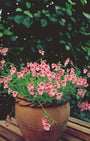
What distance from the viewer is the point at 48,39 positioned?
215cm

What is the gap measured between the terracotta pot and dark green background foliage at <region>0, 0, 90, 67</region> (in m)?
0.72

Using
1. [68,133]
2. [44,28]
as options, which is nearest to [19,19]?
[44,28]

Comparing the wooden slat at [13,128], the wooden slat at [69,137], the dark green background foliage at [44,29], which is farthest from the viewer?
the dark green background foliage at [44,29]

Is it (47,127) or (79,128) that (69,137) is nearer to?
(79,128)

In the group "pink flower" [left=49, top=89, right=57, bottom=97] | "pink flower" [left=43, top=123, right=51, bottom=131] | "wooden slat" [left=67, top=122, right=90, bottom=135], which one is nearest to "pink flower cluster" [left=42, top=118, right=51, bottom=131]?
"pink flower" [left=43, top=123, right=51, bottom=131]

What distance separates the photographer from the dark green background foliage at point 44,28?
2.02 meters

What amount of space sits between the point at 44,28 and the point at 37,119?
0.93 meters

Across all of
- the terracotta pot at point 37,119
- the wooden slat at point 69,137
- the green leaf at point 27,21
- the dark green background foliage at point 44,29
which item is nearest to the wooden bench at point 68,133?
the wooden slat at point 69,137

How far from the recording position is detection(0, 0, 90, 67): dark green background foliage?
2.02 m

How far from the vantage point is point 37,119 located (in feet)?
4.99

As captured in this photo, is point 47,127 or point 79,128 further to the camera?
point 79,128

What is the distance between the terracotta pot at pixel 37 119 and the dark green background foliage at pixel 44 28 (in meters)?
0.72

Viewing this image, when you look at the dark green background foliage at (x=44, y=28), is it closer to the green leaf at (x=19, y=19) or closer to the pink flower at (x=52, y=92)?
the green leaf at (x=19, y=19)

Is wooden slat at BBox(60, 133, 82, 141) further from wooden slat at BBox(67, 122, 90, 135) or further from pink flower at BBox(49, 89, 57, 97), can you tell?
pink flower at BBox(49, 89, 57, 97)
